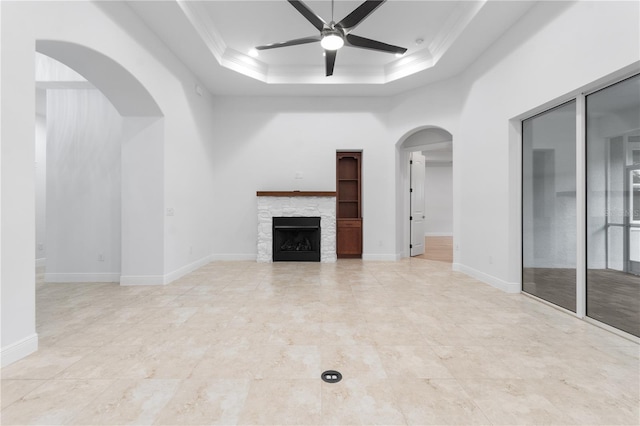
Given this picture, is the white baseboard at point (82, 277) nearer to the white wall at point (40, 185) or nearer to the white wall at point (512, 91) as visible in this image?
the white wall at point (40, 185)

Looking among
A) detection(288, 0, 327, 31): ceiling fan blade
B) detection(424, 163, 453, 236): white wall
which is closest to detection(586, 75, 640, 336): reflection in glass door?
detection(288, 0, 327, 31): ceiling fan blade

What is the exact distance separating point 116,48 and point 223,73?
2177mm

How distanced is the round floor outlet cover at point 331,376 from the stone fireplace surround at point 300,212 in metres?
4.22

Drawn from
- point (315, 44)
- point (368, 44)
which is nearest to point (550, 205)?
point (368, 44)

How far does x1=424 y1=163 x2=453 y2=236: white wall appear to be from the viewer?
38.6 ft

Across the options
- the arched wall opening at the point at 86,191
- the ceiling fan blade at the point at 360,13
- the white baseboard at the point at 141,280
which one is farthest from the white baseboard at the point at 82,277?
the ceiling fan blade at the point at 360,13

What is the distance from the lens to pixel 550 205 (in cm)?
348

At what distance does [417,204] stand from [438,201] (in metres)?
5.23

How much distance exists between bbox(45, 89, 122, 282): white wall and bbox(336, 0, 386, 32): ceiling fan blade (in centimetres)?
371

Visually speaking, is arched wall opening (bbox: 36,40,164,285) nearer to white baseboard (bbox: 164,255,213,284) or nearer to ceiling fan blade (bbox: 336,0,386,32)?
white baseboard (bbox: 164,255,213,284)

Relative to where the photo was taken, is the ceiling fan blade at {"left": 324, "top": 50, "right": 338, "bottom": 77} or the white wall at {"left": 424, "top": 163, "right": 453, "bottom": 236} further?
the white wall at {"left": 424, "top": 163, "right": 453, "bottom": 236}

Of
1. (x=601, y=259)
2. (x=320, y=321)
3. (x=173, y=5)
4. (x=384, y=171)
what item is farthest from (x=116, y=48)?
(x=601, y=259)

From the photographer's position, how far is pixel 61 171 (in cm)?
450

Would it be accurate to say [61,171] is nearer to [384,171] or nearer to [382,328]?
[382,328]
